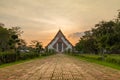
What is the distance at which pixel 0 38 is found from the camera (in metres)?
54.8

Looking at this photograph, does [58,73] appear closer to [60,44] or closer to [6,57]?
[6,57]

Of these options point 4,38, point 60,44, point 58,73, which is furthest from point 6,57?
point 60,44

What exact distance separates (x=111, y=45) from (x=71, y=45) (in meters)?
151

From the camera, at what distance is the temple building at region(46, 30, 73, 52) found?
7362 inches

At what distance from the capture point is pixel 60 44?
190500 millimetres

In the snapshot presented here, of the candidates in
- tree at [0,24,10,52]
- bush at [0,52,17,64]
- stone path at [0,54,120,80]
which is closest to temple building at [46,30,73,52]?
tree at [0,24,10,52]

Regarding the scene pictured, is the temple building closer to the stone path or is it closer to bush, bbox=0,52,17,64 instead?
bush, bbox=0,52,17,64

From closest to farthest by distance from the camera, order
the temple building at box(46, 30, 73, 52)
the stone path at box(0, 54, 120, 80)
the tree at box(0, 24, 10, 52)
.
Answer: the stone path at box(0, 54, 120, 80) → the tree at box(0, 24, 10, 52) → the temple building at box(46, 30, 73, 52)

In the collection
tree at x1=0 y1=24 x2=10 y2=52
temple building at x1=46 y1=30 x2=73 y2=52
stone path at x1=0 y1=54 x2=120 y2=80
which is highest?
temple building at x1=46 y1=30 x2=73 y2=52

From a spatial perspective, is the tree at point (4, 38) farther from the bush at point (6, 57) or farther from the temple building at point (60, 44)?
the temple building at point (60, 44)

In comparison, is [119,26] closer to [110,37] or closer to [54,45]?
[110,37]

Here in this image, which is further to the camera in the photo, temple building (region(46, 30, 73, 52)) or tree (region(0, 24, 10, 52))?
temple building (region(46, 30, 73, 52))

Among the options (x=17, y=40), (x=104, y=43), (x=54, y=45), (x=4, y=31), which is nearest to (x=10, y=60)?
(x=104, y=43)

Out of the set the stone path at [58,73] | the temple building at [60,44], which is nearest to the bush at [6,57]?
the stone path at [58,73]
